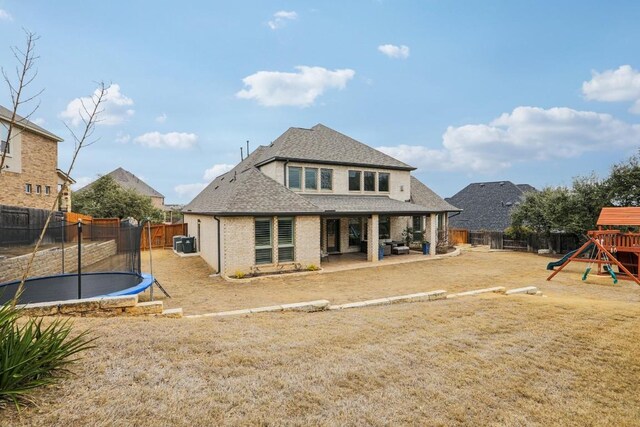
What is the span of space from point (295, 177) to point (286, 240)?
5.26 m

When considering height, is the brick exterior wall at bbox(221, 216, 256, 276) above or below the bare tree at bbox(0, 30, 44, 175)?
below

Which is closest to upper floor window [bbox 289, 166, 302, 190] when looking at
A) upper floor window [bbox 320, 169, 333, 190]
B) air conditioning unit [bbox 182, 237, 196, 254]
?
upper floor window [bbox 320, 169, 333, 190]

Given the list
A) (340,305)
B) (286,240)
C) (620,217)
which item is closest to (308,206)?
(286,240)

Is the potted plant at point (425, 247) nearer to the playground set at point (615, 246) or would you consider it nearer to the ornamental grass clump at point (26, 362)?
the playground set at point (615, 246)

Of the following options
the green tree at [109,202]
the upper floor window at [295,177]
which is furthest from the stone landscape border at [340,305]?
the green tree at [109,202]

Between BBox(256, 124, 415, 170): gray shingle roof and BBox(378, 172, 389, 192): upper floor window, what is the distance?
0.63 meters

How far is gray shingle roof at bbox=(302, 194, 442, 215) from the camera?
53.9 feet

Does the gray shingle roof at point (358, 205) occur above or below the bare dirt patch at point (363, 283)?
above

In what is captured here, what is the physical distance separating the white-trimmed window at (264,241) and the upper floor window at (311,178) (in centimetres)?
534

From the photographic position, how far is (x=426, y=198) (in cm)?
2458

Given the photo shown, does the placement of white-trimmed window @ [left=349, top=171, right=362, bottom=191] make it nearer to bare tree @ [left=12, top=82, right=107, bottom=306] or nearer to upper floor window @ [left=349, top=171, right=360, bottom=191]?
upper floor window @ [left=349, top=171, right=360, bottom=191]

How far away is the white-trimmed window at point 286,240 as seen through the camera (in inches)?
573

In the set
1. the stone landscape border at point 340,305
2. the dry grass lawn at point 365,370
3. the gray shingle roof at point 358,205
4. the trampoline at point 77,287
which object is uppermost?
the gray shingle roof at point 358,205

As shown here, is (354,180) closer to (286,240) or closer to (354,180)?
(354,180)
